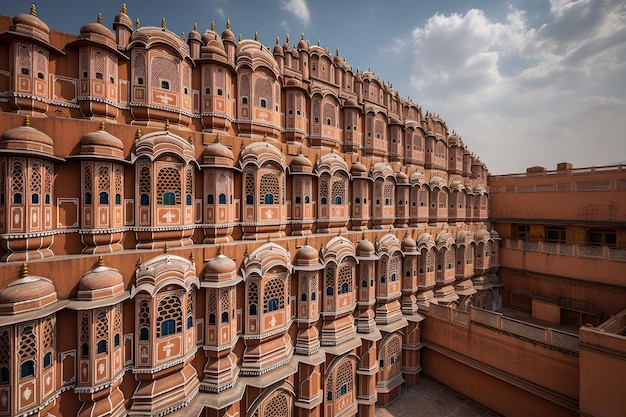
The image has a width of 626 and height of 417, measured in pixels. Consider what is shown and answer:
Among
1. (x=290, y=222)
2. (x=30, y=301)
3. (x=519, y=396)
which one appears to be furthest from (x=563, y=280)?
(x=30, y=301)

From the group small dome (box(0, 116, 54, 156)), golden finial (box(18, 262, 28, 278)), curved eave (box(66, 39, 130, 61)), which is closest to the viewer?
golden finial (box(18, 262, 28, 278))

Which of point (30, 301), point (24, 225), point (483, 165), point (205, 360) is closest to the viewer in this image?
point (30, 301)

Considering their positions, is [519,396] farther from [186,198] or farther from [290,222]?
[186,198]

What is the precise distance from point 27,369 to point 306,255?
26.7 ft

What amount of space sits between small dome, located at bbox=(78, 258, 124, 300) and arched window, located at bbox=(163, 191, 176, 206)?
246 cm

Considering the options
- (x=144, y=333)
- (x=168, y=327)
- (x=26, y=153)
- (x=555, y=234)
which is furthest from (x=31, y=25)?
(x=555, y=234)

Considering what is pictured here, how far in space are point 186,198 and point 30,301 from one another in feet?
14.8

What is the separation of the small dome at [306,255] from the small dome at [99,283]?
5985 millimetres

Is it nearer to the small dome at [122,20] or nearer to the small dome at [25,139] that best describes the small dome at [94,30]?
the small dome at [122,20]

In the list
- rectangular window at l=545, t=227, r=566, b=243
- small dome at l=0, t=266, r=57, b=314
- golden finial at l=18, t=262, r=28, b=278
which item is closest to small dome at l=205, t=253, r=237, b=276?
small dome at l=0, t=266, r=57, b=314

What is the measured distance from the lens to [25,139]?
6973mm

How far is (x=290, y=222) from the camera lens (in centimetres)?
1221

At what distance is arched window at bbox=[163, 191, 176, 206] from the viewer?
9109mm

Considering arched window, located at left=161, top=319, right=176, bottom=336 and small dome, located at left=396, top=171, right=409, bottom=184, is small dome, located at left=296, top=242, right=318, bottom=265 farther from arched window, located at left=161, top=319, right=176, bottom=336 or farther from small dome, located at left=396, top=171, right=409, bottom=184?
small dome, located at left=396, top=171, right=409, bottom=184
